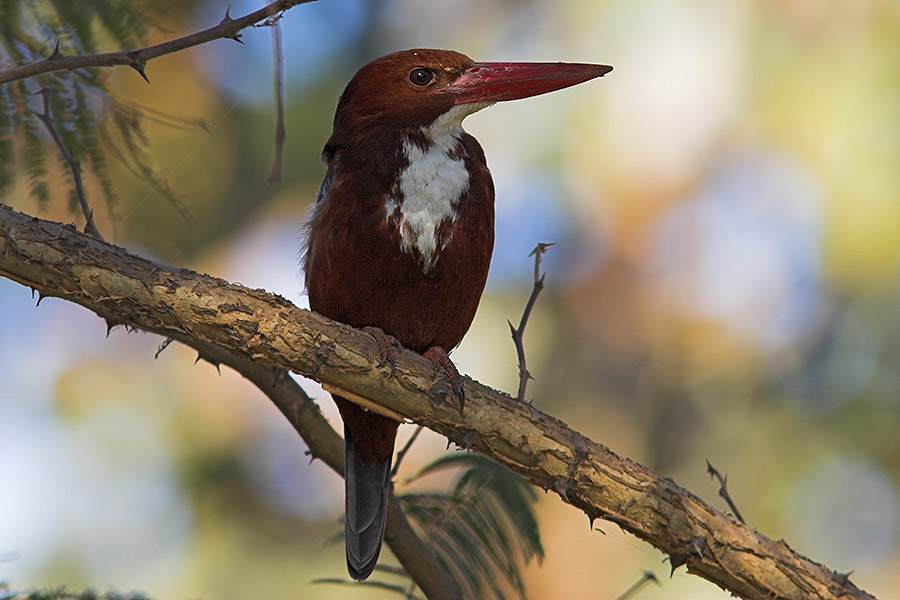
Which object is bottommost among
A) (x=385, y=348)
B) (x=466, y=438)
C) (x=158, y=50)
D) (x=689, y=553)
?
(x=689, y=553)

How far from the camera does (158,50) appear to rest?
1888mm

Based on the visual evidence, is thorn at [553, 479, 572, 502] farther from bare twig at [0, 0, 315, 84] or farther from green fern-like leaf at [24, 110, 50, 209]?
green fern-like leaf at [24, 110, 50, 209]

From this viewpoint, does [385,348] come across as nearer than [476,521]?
Yes

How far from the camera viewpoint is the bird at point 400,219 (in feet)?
8.75

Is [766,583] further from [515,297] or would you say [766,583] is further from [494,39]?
[494,39]

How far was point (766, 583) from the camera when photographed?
2.33m

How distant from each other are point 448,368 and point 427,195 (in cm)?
56

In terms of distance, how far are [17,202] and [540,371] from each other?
12.0 ft

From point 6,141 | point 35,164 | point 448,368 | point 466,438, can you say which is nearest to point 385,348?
point 448,368

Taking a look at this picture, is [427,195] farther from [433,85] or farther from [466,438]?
[466,438]

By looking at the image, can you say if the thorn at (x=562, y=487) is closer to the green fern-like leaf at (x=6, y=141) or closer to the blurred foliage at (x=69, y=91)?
the blurred foliage at (x=69, y=91)

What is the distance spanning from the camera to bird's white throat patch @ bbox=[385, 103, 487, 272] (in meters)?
2.65

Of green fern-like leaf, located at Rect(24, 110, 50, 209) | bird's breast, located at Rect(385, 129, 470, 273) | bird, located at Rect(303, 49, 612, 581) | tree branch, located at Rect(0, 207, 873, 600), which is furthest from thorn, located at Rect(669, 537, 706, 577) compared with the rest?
green fern-like leaf, located at Rect(24, 110, 50, 209)

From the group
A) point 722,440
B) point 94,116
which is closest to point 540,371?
point 722,440
